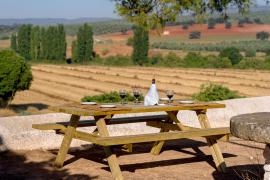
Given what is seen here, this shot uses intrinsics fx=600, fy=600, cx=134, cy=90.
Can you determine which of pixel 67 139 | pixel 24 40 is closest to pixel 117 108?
pixel 67 139

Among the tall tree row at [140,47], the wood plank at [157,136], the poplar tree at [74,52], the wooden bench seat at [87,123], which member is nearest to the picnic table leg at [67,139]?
the wooden bench seat at [87,123]

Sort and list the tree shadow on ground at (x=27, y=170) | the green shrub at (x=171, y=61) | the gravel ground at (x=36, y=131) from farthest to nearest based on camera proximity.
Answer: the green shrub at (x=171, y=61) → the gravel ground at (x=36, y=131) → the tree shadow on ground at (x=27, y=170)

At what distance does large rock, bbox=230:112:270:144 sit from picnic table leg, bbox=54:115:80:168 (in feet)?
8.99

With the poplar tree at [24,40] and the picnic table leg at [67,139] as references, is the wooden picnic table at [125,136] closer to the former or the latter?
the picnic table leg at [67,139]

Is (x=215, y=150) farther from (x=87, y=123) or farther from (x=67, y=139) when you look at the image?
(x=67, y=139)

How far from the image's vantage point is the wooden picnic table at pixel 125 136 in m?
6.35

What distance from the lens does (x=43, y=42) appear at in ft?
227

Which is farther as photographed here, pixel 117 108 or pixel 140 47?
pixel 140 47

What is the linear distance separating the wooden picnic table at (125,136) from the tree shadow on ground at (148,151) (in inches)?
12.9

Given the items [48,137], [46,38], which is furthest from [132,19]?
[46,38]

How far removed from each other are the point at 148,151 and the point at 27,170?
2.02 meters

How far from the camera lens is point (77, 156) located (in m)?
7.90

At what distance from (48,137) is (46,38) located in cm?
6132

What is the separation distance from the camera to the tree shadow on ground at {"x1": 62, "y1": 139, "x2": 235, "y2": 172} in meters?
7.41
